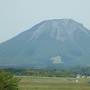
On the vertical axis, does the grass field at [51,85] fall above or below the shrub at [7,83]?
above

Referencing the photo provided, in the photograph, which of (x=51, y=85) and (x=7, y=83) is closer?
(x=7, y=83)

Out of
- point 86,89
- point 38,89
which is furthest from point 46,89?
point 86,89

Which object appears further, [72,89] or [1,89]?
[72,89]

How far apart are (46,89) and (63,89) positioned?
1.98 metres

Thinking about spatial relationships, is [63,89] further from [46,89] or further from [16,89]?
[16,89]

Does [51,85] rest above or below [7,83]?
above

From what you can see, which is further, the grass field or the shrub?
the grass field

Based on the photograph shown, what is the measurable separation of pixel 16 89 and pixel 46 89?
45.6 ft

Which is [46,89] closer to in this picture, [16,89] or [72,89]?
[72,89]

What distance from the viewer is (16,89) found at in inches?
1321

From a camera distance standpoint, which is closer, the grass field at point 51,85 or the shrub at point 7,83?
the shrub at point 7,83

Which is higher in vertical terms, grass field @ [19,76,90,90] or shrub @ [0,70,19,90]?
grass field @ [19,76,90,90]

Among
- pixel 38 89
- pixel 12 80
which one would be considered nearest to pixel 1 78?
pixel 12 80

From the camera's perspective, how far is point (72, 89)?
48062 millimetres
